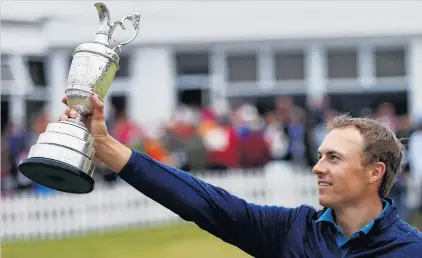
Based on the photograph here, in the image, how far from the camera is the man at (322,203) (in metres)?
4.20

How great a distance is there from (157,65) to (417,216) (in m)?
9.93

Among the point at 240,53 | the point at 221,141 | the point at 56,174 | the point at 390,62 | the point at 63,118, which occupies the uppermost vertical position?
the point at 240,53

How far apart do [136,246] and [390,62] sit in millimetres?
11741

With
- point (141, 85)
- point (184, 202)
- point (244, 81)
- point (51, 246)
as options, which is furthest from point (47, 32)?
point (184, 202)

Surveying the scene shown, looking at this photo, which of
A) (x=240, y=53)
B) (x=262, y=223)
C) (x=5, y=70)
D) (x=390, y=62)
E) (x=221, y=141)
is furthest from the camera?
(x=240, y=53)

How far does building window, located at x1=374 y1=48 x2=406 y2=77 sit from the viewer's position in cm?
2406

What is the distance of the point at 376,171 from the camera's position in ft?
14.5

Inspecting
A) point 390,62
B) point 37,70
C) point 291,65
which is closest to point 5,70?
point 37,70

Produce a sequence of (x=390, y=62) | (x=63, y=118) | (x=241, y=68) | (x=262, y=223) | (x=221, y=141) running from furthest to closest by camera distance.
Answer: (x=241, y=68) → (x=390, y=62) → (x=221, y=141) → (x=262, y=223) → (x=63, y=118)

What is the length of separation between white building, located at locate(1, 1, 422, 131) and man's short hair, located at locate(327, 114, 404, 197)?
1787 cm

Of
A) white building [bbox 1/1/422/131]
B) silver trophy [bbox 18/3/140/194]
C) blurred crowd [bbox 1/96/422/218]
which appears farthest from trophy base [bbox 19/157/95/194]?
white building [bbox 1/1/422/131]

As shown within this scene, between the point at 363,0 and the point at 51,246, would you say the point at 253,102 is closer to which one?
the point at 363,0

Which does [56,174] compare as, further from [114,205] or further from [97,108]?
[114,205]

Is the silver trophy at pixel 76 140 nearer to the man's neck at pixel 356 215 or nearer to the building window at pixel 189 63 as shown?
the man's neck at pixel 356 215
